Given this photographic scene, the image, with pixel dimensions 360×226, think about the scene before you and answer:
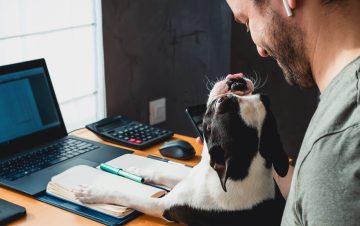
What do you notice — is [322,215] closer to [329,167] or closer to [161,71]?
[329,167]

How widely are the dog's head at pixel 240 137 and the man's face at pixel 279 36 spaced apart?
0.17 meters

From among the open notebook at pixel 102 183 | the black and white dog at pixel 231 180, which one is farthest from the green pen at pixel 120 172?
the black and white dog at pixel 231 180

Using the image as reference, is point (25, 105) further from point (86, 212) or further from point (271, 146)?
point (271, 146)

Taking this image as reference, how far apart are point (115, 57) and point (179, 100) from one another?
0.45 metres

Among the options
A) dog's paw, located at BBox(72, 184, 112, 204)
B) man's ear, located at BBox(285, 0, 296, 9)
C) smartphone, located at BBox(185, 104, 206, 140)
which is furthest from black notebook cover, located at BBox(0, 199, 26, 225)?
man's ear, located at BBox(285, 0, 296, 9)

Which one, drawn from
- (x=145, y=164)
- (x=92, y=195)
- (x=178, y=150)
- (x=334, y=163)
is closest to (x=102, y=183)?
(x=92, y=195)

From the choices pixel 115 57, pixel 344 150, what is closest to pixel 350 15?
pixel 344 150

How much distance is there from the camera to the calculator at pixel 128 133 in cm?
180

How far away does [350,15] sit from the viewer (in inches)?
36.5

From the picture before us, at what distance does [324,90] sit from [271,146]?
0.37m

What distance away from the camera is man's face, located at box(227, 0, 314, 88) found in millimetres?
1030

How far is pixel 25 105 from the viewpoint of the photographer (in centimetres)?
170

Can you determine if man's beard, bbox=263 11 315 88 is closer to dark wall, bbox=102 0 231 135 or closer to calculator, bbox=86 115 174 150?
calculator, bbox=86 115 174 150

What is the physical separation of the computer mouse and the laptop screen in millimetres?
368
